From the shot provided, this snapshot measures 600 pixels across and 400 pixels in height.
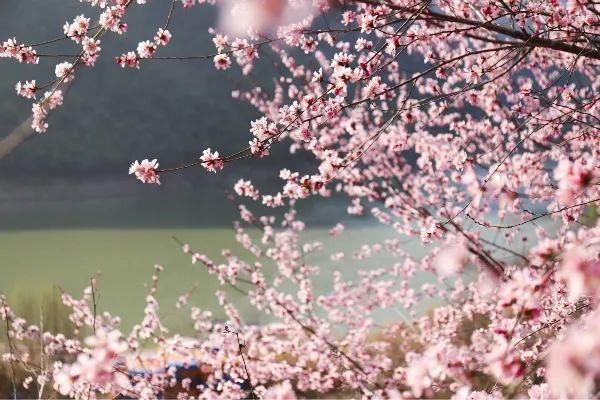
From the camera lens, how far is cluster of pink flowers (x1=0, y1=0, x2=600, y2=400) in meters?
2.07

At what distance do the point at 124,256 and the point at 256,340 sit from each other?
56.2 feet

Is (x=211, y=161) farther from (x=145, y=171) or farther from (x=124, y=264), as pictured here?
(x=124, y=264)

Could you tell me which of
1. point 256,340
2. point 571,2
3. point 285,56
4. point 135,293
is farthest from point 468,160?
point 135,293

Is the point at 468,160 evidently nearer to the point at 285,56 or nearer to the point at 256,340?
the point at 256,340

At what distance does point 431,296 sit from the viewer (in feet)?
35.4

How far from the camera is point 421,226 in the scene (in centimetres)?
824

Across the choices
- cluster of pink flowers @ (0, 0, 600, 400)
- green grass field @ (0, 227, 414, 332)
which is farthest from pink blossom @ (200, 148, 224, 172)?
green grass field @ (0, 227, 414, 332)

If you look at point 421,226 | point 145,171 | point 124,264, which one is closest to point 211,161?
point 145,171

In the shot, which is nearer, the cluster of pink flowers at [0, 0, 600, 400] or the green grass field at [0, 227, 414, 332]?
the cluster of pink flowers at [0, 0, 600, 400]

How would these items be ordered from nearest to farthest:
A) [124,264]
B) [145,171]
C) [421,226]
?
[145,171], [421,226], [124,264]

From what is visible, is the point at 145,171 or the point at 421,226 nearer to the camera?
the point at 145,171

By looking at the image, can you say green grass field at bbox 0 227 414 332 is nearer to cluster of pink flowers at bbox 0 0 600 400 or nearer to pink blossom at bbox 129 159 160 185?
cluster of pink flowers at bbox 0 0 600 400

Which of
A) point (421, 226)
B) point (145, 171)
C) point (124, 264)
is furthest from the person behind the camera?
point (124, 264)

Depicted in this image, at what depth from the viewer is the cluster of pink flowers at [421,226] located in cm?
207
